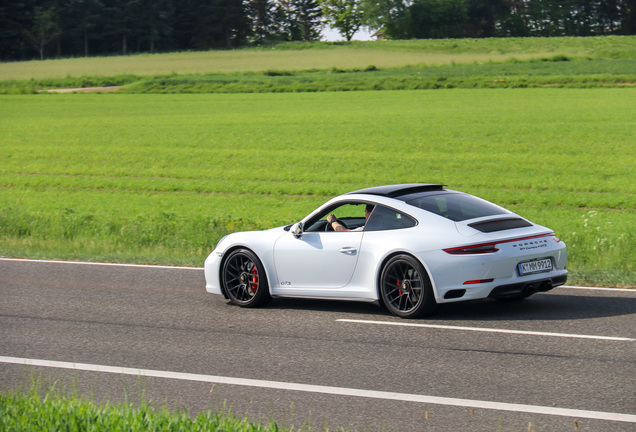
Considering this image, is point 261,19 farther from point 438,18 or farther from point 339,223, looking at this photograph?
point 339,223

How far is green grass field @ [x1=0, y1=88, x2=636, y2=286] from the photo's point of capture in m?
17.8

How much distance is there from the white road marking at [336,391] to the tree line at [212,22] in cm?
10677

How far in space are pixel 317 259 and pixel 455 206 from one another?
63.6 inches

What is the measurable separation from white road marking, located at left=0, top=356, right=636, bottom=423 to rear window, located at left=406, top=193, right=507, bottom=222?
310 centimetres

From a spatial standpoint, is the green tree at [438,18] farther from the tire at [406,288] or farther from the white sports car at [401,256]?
the tire at [406,288]

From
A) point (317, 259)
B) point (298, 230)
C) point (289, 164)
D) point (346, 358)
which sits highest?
point (298, 230)

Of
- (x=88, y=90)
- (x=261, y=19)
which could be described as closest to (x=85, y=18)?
(x=261, y=19)

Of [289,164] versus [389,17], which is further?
[389,17]

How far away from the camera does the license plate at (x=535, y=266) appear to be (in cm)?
880

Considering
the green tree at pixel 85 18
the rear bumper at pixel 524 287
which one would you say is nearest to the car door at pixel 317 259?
the rear bumper at pixel 524 287

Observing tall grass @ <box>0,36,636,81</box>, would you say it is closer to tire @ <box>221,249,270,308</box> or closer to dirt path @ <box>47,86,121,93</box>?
dirt path @ <box>47,86,121,93</box>

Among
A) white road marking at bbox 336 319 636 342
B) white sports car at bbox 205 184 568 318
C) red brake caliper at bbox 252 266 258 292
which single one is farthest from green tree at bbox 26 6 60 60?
white road marking at bbox 336 319 636 342

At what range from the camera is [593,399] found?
5.98m

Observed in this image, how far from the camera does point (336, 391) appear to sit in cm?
645
